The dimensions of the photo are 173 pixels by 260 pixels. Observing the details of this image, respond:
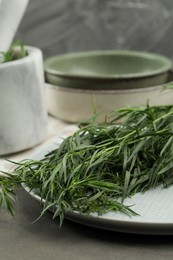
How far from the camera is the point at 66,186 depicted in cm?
58

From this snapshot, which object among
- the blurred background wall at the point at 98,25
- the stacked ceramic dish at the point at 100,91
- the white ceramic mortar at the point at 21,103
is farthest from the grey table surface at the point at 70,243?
the blurred background wall at the point at 98,25

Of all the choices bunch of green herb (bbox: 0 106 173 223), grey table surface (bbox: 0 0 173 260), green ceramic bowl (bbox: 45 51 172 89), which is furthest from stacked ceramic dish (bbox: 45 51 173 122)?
grey table surface (bbox: 0 0 173 260)

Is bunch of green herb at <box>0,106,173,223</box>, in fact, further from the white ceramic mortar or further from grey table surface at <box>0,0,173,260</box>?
grey table surface at <box>0,0,173,260</box>

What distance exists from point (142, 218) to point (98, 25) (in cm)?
92

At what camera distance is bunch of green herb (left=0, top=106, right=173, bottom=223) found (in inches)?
22.5

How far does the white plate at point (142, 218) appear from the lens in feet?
1.81

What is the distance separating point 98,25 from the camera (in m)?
1.41

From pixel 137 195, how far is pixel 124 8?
33.6 inches

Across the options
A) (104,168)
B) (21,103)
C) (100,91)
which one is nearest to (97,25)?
(100,91)

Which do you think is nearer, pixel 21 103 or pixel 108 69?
pixel 21 103

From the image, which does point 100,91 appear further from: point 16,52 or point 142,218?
point 142,218

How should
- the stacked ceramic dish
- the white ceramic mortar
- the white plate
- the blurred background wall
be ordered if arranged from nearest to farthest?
the white plate < the white ceramic mortar < the stacked ceramic dish < the blurred background wall

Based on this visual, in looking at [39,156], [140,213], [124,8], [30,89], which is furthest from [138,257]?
[124,8]

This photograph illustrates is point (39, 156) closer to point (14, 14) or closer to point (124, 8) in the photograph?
point (14, 14)
